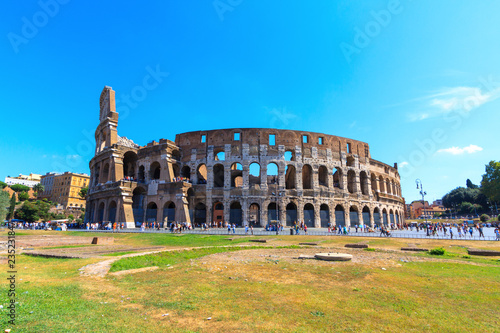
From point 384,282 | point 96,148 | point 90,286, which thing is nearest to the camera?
point 90,286

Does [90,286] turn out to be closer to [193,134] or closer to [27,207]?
[193,134]

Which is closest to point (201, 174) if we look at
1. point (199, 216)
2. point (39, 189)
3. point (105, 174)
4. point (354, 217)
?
point (199, 216)

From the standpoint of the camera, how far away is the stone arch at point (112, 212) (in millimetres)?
38156

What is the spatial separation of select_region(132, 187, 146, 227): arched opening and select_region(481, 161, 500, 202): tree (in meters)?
68.4

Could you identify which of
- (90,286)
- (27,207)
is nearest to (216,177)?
(90,286)

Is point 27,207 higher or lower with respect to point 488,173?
lower

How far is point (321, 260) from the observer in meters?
10.9

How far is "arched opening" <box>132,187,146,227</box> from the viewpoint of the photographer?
3847 cm

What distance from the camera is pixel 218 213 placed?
40.2m

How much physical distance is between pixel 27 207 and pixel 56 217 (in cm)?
859

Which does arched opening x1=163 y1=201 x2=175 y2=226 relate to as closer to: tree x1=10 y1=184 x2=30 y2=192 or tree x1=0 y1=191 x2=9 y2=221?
tree x1=0 y1=191 x2=9 y2=221

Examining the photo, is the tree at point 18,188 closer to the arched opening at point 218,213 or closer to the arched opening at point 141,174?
the arched opening at point 141,174

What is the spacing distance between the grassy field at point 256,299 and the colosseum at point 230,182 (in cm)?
2880

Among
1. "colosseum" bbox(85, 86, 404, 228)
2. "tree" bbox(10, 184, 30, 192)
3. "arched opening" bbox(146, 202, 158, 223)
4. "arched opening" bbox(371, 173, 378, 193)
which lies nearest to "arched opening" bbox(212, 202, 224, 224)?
"colosseum" bbox(85, 86, 404, 228)
